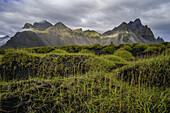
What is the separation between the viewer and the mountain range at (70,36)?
239 feet

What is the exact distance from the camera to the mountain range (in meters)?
72.9

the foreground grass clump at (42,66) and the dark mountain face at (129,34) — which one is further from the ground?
the dark mountain face at (129,34)

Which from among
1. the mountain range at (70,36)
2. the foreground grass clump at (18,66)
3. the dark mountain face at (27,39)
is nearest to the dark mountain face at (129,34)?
the mountain range at (70,36)

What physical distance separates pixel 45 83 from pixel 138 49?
10.1m

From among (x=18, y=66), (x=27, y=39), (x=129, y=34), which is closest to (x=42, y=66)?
(x=18, y=66)

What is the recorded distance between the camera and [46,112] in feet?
5.65

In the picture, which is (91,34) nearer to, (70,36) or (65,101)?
(70,36)

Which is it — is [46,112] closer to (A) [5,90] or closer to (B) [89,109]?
(B) [89,109]

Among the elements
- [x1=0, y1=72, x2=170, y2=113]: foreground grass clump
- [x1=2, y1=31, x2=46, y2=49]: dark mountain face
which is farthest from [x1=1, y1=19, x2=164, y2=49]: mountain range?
[x1=0, y1=72, x2=170, y2=113]: foreground grass clump

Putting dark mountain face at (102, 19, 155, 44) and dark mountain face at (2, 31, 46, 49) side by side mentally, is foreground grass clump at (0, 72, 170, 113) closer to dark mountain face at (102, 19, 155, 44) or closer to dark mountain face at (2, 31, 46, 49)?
dark mountain face at (2, 31, 46, 49)

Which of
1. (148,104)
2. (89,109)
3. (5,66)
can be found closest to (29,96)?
(89,109)

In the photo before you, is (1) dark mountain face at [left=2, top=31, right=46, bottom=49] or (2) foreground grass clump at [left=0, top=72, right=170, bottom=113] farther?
(1) dark mountain face at [left=2, top=31, right=46, bottom=49]

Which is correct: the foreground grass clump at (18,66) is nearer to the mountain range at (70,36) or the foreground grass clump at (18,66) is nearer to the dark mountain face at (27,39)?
the mountain range at (70,36)

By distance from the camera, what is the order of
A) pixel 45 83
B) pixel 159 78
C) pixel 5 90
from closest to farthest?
1. pixel 5 90
2. pixel 45 83
3. pixel 159 78
